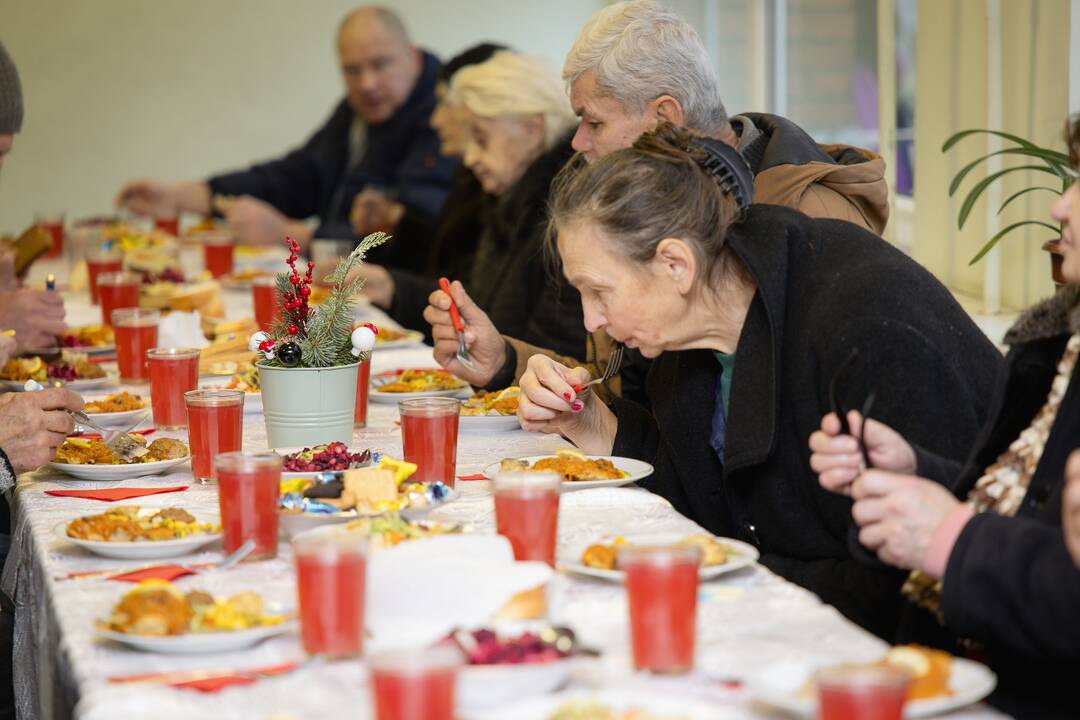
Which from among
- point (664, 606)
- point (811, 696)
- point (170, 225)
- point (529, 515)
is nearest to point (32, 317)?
point (529, 515)

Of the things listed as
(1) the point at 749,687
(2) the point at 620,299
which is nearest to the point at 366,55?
(2) the point at 620,299

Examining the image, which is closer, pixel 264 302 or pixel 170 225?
pixel 264 302

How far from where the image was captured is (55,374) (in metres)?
2.85

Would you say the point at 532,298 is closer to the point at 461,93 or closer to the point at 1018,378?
the point at 461,93

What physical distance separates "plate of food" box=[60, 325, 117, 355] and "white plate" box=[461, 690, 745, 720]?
2.32 m

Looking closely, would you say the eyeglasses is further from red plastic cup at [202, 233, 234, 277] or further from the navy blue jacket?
the navy blue jacket

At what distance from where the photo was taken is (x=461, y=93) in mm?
4074

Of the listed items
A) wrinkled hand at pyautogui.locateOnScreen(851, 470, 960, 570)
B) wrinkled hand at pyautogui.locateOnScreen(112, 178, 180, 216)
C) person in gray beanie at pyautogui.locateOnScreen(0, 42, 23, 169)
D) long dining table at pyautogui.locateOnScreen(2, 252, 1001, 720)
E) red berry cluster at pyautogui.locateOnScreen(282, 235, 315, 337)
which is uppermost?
person in gray beanie at pyautogui.locateOnScreen(0, 42, 23, 169)

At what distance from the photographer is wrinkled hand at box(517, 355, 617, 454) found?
2152 mm

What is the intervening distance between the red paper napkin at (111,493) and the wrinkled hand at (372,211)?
3033mm

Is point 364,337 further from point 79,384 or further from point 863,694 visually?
point 863,694

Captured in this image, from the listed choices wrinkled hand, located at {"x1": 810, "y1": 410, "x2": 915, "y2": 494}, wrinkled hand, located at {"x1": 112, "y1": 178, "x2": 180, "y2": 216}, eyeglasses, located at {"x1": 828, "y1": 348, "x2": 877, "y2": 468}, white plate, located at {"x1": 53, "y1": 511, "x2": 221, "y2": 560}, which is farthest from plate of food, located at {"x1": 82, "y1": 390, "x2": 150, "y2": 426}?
wrinkled hand, located at {"x1": 112, "y1": 178, "x2": 180, "y2": 216}

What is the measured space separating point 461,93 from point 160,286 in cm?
103

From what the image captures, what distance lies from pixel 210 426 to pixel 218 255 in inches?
117
